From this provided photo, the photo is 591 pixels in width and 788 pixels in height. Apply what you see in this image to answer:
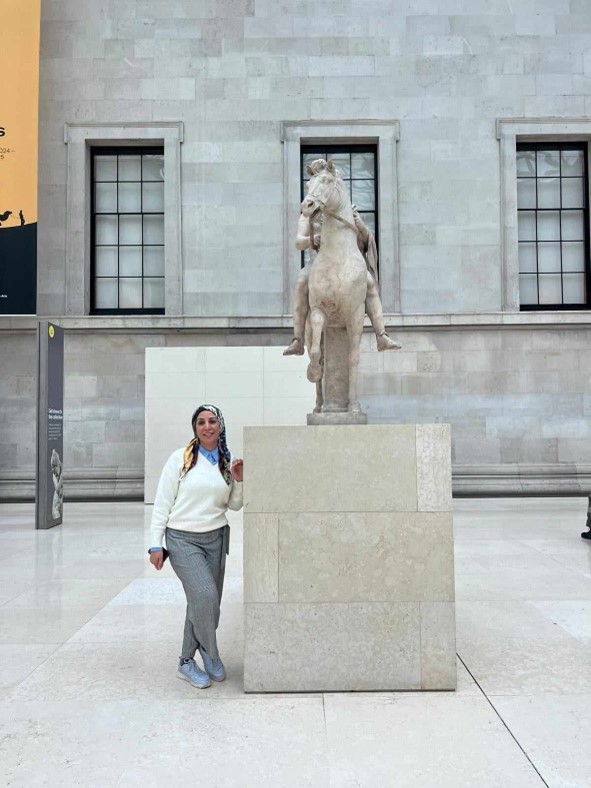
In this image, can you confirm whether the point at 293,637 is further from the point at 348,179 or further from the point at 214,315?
the point at 348,179

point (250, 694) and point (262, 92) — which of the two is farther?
point (262, 92)

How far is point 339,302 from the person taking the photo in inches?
230

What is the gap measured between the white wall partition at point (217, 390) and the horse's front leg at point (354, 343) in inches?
387

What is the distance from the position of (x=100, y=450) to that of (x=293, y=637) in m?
13.3

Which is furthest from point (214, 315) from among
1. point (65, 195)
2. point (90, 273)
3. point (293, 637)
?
point (293, 637)

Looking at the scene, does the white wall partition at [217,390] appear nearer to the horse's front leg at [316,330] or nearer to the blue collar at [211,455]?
the horse's front leg at [316,330]

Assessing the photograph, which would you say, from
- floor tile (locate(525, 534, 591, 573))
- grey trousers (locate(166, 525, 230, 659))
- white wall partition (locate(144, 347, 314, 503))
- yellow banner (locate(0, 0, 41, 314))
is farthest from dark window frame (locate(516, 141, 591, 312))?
grey trousers (locate(166, 525, 230, 659))

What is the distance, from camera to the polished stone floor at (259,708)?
367 centimetres

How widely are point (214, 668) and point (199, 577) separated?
2.35ft

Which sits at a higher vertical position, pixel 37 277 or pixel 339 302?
pixel 37 277

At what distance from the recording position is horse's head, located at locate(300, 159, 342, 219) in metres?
5.54

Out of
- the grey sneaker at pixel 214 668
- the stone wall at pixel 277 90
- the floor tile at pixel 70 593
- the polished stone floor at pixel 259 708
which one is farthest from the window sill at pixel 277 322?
the grey sneaker at pixel 214 668

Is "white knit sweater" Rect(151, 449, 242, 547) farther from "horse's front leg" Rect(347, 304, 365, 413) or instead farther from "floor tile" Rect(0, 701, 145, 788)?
"horse's front leg" Rect(347, 304, 365, 413)

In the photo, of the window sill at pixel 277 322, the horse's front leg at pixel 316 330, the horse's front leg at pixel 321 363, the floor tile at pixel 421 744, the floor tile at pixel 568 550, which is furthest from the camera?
the window sill at pixel 277 322
